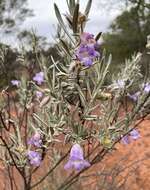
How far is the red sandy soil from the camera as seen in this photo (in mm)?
4973

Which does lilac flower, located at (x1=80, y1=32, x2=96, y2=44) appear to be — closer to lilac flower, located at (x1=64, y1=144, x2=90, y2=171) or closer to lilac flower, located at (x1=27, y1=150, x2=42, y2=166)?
lilac flower, located at (x1=64, y1=144, x2=90, y2=171)

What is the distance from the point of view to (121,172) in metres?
5.93

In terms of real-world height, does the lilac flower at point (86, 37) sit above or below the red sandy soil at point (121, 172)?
above

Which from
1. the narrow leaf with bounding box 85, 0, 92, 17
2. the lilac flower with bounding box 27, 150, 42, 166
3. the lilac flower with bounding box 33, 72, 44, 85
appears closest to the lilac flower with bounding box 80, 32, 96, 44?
the narrow leaf with bounding box 85, 0, 92, 17

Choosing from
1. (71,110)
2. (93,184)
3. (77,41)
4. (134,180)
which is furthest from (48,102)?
(134,180)

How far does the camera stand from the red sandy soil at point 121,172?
4973 mm

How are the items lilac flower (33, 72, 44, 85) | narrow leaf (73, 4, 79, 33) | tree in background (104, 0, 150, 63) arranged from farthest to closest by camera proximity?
1. tree in background (104, 0, 150, 63)
2. lilac flower (33, 72, 44, 85)
3. narrow leaf (73, 4, 79, 33)

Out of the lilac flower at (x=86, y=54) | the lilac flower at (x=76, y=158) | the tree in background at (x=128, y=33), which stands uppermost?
the lilac flower at (x=86, y=54)

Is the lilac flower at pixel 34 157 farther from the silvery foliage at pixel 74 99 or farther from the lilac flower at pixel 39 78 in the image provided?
the lilac flower at pixel 39 78

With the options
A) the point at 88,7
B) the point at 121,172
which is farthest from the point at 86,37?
the point at 121,172

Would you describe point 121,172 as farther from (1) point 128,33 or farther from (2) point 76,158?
(1) point 128,33

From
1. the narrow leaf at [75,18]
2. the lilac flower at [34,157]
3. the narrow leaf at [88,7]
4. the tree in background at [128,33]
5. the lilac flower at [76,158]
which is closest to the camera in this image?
the narrow leaf at [75,18]

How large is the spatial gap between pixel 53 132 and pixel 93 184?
2924 mm

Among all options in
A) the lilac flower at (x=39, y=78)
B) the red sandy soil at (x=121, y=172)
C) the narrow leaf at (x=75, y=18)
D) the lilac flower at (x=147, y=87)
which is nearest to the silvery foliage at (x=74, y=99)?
the narrow leaf at (x=75, y=18)
